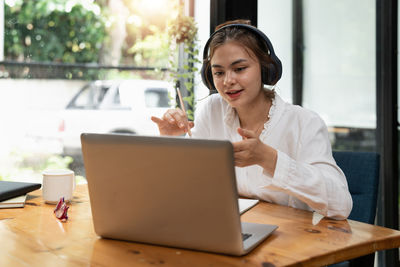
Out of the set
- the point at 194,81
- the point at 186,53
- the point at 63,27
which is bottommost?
the point at 194,81

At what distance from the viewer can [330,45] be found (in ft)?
10.4

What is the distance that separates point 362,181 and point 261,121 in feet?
1.30

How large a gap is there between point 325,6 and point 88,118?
2.09 meters

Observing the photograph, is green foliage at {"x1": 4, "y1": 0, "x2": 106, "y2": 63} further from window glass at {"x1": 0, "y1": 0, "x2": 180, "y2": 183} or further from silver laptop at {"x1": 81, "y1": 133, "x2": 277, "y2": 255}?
silver laptop at {"x1": 81, "y1": 133, "x2": 277, "y2": 255}

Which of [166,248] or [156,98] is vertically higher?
[156,98]

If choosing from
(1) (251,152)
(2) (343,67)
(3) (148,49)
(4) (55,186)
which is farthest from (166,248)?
(3) (148,49)

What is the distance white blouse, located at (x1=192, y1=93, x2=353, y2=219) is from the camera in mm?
1264

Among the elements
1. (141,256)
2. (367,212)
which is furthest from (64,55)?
(141,256)

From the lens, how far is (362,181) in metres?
1.69

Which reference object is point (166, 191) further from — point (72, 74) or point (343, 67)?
point (72, 74)

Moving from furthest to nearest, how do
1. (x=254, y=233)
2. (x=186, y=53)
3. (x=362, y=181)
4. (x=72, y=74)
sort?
(x=72, y=74), (x=186, y=53), (x=362, y=181), (x=254, y=233)

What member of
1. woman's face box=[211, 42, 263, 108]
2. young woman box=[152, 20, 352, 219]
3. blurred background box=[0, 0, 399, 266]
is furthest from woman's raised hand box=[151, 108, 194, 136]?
blurred background box=[0, 0, 399, 266]

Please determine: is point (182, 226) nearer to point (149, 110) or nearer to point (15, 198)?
point (15, 198)

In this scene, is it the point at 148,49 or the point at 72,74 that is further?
the point at 148,49
